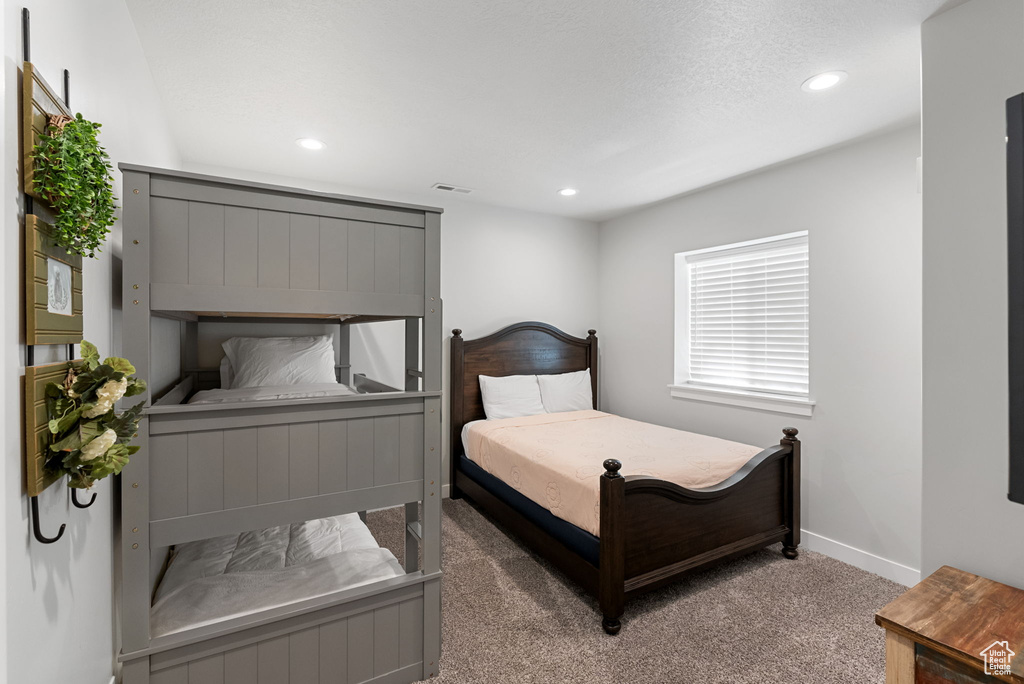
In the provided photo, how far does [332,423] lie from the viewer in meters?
1.64

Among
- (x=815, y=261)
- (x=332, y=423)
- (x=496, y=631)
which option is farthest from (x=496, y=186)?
(x=496, y=631)

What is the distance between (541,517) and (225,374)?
2207mm

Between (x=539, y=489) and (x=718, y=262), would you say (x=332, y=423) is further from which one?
(x=718, y=262)

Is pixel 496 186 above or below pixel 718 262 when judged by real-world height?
above

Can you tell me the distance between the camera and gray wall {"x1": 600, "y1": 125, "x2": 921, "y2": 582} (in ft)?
8.43

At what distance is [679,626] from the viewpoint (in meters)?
2.21

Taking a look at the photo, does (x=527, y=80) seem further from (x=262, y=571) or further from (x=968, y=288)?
(x=262, y=571)

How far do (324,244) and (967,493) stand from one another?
2327 millimetres

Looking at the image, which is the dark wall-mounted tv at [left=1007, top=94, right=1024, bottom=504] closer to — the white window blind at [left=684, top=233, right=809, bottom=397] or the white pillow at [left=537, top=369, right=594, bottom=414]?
the white window blind at [left=684, top=233, right=809, bottom=397]

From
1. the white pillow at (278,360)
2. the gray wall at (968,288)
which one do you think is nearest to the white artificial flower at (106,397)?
the white pillow at (278,360)

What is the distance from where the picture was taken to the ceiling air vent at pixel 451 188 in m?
3.64

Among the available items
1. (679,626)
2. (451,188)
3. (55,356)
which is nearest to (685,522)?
(679,626)

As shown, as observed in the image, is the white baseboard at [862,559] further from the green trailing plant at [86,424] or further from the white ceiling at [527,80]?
the green trailing plant at [86,424]

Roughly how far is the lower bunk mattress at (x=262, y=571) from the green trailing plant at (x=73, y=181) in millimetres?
1234
